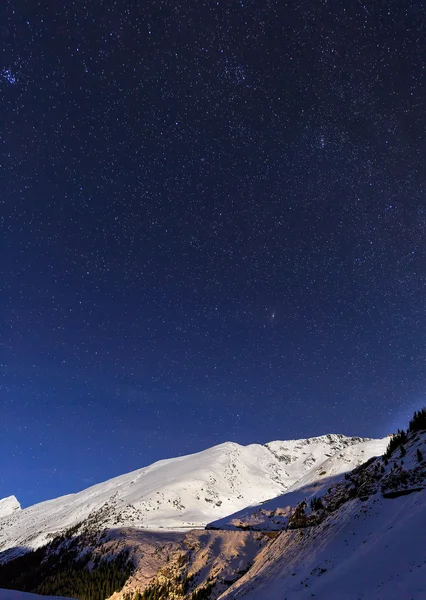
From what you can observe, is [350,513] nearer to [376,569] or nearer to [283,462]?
[376,569]

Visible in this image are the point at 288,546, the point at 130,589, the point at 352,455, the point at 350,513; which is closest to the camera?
the point at 350,513

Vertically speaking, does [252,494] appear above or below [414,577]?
below

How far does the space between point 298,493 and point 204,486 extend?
62.2 metres

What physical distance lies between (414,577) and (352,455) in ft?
283

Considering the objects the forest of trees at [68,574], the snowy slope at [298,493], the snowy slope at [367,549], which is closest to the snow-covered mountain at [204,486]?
the snowy slope at [298,493]

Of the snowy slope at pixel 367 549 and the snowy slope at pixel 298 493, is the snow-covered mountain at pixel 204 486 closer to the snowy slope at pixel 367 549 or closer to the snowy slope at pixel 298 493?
the snowy slope at pixel 298 493

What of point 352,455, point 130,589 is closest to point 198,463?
point 352,455

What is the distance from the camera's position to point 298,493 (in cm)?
6312

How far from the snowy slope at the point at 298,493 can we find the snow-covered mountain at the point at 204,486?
48 centimetres

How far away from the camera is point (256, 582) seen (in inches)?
840

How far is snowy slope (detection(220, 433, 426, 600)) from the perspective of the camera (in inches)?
446

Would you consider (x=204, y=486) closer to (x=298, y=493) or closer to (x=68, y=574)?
(x=298, y=493)

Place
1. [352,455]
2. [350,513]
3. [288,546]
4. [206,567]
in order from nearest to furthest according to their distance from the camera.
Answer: [350,513] → [288,546] → [206,567] → [352,455]

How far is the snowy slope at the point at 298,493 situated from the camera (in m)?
47.9
